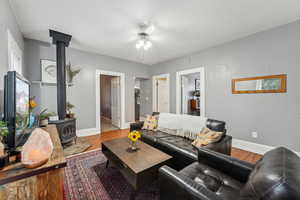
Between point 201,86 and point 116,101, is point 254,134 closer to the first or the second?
point 201,86

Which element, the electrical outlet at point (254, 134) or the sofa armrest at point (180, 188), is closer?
the sofa armrest at point (180, 188)

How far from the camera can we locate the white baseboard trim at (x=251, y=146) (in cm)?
258

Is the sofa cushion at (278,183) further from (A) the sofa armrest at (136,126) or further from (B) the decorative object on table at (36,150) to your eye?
(A) the sofa armrest at (136,126)

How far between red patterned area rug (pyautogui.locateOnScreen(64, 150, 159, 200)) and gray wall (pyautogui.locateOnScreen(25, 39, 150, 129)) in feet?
6.07

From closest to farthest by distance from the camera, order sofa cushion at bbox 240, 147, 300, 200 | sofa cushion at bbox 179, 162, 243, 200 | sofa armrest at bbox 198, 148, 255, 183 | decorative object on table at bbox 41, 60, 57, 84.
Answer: sofa cushion at bbox 240, 147, 300, 200 → sofa cushion at bbox 179, 162, 243, 200 → sofa armrest at bbox 198, 148, 255, 183 → decorative object on table at bbox 41, 60, 57, 84

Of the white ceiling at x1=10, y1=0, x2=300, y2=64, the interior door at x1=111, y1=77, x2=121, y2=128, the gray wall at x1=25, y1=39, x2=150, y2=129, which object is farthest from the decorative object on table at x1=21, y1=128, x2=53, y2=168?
the interior door at x1=111, y1=77, x2=121, y2=128

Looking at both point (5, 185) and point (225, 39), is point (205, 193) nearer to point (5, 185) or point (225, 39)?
point (5, 185)

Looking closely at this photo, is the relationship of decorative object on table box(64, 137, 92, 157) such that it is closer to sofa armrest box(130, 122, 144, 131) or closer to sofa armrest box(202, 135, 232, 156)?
sofa armrest box(130, 122, 144, 131)

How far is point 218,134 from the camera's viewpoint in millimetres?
1801

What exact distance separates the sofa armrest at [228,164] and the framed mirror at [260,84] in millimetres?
2175

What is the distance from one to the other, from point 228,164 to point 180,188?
2.19 ft

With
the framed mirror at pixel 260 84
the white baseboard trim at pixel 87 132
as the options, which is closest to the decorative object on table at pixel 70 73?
the white baseboard trim at pixel 87 132

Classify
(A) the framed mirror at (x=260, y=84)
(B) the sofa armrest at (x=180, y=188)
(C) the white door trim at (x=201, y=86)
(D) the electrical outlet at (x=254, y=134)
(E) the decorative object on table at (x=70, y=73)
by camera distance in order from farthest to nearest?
1. (C) the white door trim at (x=201, y=86)
2. (E) the decorative object on table at (x=70, y=73)
3. (D) the electrical outlet at (x=254, y=134)
4. (A) the framed mirror at (x=260, y=84)
5. (B) the sofa armrest at (x=180, y=188)

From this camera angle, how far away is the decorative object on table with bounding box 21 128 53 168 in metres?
0.73
